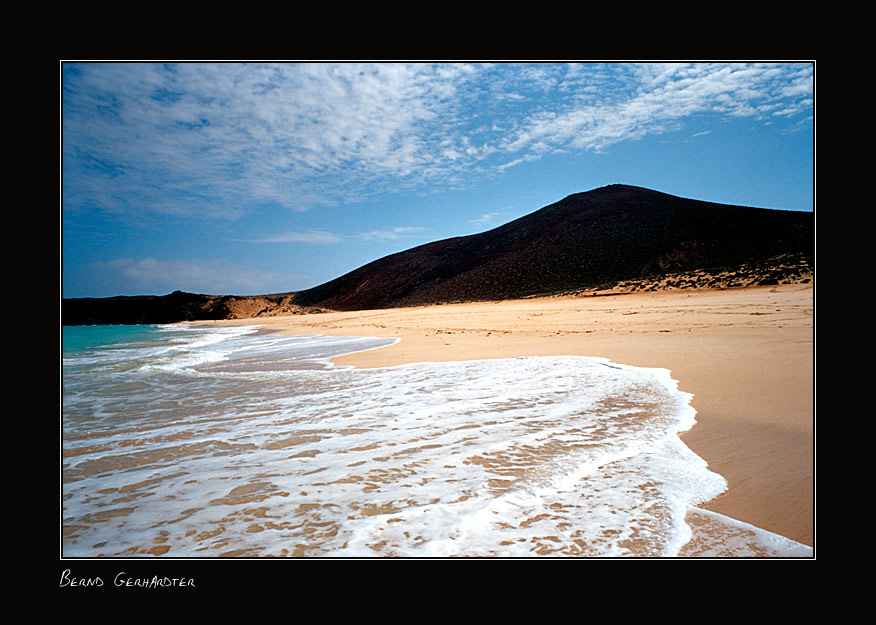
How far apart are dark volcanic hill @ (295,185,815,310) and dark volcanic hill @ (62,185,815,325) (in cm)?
11

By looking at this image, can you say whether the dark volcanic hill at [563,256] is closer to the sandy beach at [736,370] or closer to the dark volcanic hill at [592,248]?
the dark volcanic hill at [592,248]

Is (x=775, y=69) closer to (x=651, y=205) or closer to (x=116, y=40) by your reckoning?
(x=116, y=40)

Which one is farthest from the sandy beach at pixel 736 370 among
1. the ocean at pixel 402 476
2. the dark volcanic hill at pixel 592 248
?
the dark volcanic hill at pixel 592 248

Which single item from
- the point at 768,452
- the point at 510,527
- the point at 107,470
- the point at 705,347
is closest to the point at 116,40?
the point at 107,470

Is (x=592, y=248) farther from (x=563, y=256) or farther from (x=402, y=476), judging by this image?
(x=402, y=476)

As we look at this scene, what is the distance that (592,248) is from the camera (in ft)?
120

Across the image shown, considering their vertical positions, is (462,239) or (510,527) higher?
(462,239)

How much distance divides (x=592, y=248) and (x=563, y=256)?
2607 mm

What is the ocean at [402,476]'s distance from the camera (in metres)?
1.70

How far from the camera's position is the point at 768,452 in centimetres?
248

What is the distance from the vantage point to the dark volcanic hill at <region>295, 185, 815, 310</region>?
27.0m

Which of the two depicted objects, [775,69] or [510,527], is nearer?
[510,527]
